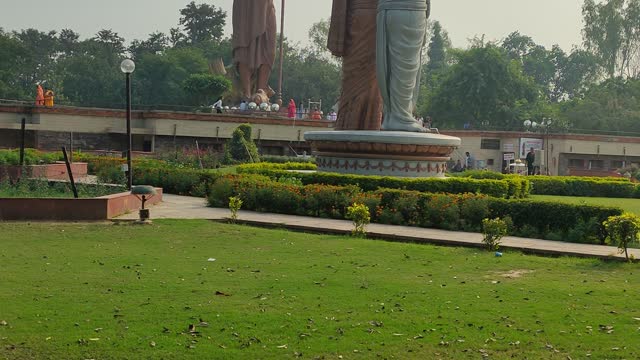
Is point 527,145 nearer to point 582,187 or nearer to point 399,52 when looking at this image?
point 582,187

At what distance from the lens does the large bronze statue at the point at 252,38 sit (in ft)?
120

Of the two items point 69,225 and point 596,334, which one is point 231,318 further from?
point 69,225

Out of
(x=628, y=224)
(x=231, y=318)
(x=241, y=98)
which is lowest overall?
(x=231, y=318)

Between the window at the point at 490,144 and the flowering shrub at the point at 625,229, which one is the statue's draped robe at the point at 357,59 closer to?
the flowering shrub at the point at 625,229

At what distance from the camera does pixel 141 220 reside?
1181 cm

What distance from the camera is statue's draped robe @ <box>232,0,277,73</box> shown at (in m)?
36.6

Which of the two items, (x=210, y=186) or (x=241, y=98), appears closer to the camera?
(x=210, y=186)

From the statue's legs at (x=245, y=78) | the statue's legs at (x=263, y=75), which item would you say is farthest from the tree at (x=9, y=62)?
the statue's legs at (x=263, y=75)

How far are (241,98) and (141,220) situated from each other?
26.3 m

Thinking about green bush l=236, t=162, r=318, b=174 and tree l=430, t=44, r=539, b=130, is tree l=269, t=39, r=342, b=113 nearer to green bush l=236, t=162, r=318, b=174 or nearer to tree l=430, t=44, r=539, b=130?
tree l=430, t=44, r=539, b=130

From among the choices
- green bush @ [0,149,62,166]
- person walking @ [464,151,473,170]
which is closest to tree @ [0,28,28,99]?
person walking @ [464,151,473,170]

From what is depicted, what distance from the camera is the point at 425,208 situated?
1277cm

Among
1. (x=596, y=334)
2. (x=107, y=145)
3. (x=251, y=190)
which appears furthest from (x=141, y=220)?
(x=107, y=145)

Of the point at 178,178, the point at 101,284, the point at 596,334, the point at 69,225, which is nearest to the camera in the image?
the point at 596,334
